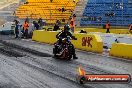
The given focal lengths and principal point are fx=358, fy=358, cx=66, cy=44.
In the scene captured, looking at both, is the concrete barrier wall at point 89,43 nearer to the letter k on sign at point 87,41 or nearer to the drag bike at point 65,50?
the letter k on sign at point 87,41

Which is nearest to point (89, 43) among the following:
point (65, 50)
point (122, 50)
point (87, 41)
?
point (87, 41)

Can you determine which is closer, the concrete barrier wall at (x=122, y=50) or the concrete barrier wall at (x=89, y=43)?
the concrete barrier wall at (x=122, y=50)

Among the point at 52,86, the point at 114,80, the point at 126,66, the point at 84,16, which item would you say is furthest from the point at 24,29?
the point at 114,80

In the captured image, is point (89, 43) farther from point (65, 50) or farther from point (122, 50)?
point (65, 50)

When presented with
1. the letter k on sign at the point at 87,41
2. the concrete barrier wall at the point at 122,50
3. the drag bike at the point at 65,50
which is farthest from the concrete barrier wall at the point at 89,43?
the drag bike at the point at 65,50

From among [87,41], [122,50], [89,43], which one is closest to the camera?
[122,50]

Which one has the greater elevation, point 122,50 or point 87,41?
point 87,41

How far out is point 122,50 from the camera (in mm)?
19062

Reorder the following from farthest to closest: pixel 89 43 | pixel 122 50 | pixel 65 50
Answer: pixel 89 43 < pixel 122 50 < pixel 65 50

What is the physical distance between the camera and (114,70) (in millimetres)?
13664

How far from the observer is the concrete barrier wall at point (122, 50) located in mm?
18556

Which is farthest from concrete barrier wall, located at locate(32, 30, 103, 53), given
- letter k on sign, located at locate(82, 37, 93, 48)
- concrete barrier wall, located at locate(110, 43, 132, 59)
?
concrete barrier wall, located at locate(110, 43, 132, 59)

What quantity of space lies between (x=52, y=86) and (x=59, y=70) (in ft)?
11.7

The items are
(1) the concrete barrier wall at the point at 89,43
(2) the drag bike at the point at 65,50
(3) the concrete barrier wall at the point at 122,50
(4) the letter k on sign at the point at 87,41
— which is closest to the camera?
(2) the drag bike at the point at 65,50
